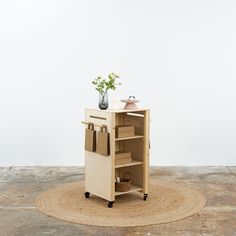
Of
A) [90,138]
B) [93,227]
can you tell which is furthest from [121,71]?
[93,227]

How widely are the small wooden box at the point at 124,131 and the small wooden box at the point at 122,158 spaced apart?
0.60 ft

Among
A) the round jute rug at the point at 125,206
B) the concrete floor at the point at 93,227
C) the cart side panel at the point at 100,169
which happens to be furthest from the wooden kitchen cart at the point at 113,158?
the concrete floor at the point at 93,227

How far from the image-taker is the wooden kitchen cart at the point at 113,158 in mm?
4129

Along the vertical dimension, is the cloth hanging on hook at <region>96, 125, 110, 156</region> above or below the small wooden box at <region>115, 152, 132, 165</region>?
above

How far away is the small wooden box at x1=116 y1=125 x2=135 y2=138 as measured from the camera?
4188 mm

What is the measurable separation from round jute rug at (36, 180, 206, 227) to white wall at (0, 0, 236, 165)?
121cm

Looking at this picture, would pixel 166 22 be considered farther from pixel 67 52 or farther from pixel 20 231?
pixel 20 231

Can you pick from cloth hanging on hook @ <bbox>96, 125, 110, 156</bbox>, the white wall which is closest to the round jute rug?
cloth hanging on hook @ <bbox>96, 125, 110, 156</bbox>

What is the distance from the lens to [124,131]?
423cm

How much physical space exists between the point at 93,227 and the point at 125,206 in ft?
1.99

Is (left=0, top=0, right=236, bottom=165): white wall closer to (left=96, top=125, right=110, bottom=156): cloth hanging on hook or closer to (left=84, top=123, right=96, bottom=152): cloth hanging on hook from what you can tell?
(left=84, top=123, right=96, bottom=152): cloth hanging on hook

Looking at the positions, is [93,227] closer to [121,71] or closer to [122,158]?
[122,158]

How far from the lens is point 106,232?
3.60m

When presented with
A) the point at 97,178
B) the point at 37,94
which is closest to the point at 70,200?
the point at 97,178
